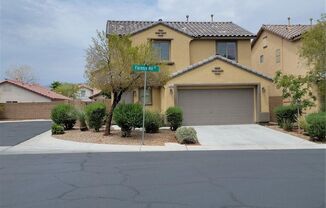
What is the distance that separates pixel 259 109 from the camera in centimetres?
2553

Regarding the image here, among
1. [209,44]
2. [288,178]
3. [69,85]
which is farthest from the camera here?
[69,85]

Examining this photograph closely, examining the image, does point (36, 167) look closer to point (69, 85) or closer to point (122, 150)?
point (122, 150)

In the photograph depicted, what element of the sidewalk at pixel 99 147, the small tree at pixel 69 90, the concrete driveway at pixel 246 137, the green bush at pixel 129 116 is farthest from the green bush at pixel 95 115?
the small tree at pixel 69 90

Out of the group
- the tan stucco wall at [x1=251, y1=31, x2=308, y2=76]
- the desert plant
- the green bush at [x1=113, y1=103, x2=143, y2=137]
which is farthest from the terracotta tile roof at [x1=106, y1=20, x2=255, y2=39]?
the green bush at [x1=113, y1=103, x2=143, y2=137]

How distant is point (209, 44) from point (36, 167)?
20.8 metres

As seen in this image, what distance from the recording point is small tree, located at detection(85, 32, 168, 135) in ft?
61.6

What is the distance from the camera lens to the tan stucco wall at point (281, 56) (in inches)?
1098

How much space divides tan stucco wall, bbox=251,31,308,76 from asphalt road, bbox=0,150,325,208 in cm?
1572

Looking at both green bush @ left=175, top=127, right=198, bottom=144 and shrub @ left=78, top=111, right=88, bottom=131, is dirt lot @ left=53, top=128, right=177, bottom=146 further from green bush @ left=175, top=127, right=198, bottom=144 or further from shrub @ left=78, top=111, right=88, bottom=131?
shrub @ left=78, top=111, right=88, bottom=131

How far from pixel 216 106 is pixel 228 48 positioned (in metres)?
6.58

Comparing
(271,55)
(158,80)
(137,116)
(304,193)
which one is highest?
(271,55)

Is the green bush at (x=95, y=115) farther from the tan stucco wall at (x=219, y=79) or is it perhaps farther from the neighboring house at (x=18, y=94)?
the neighboring house at (x=18, y=94)

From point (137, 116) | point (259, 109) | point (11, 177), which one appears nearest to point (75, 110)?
point (137, 116)

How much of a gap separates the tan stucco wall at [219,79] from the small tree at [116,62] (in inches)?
219
